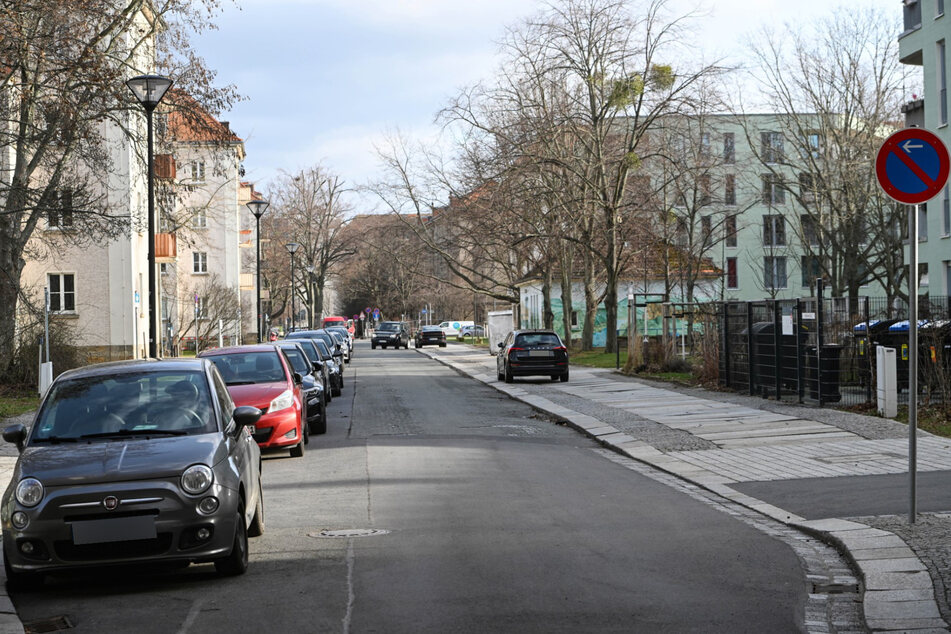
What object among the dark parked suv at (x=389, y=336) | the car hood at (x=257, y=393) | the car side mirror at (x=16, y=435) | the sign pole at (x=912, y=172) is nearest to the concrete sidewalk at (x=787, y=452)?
the sign pole at (x=912, y=172)

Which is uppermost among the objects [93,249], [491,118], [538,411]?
[491,118]

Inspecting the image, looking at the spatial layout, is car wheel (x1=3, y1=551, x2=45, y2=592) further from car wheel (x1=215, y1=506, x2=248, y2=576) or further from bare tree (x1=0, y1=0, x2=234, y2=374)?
bare tree (x1=0, y1=0, x2=234, y2=374)

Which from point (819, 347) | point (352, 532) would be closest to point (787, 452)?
point (819, 347)

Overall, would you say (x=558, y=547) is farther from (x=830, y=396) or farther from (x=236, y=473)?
(x=830, y=396)

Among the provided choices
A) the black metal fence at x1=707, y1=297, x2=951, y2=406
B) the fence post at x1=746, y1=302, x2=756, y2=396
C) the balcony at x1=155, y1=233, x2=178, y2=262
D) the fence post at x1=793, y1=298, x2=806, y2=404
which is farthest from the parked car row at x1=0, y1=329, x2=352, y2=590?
the balcony at x1=155, y1=233, x2=178, y2=262

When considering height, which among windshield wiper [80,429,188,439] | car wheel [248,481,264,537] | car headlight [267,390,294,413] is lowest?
car wheel [248,481,264,537]

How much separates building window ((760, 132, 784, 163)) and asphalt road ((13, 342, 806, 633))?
4039 centimetres

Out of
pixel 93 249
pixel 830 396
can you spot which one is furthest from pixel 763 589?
pixel 93 249

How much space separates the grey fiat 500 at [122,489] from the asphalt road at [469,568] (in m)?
0.29

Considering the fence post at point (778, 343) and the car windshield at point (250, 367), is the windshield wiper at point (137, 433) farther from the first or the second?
the fence post at point (778, 343)

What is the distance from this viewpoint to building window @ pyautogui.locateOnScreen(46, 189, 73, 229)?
76.4 feet

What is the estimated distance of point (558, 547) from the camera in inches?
314

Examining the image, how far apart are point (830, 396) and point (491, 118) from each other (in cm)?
2419

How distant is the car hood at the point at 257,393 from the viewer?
1423 centimetres
